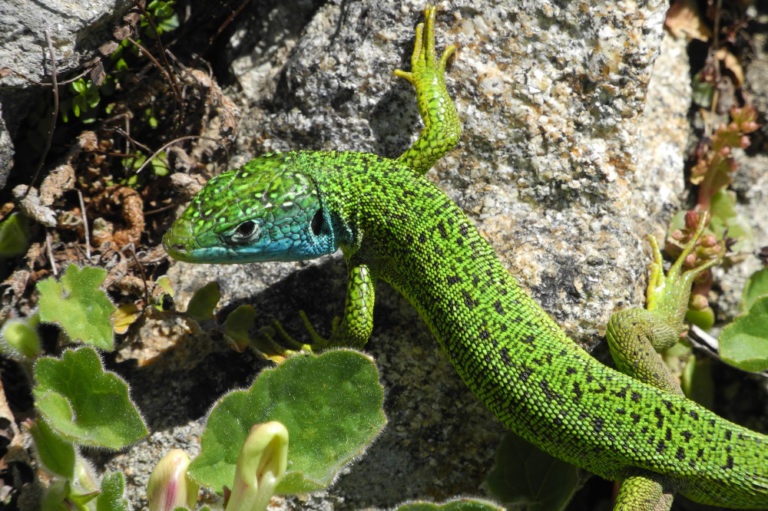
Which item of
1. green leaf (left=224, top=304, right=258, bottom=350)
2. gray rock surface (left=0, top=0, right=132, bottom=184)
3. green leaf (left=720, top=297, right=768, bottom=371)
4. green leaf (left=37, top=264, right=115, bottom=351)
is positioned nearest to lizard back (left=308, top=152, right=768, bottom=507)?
green leaf (left=720, top=297, right=768, bottom=371)

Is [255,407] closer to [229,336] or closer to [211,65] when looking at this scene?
[229,336]

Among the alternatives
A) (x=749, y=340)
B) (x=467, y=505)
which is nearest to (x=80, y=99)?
(x=467, y=505)

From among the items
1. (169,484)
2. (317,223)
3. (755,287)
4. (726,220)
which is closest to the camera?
(169,484)

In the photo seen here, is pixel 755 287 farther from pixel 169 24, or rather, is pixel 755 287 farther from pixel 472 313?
pixel 169 24

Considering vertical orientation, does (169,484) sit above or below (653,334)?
below

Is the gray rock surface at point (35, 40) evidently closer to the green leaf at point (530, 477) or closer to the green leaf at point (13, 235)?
the green leaf at point (13, 235)
